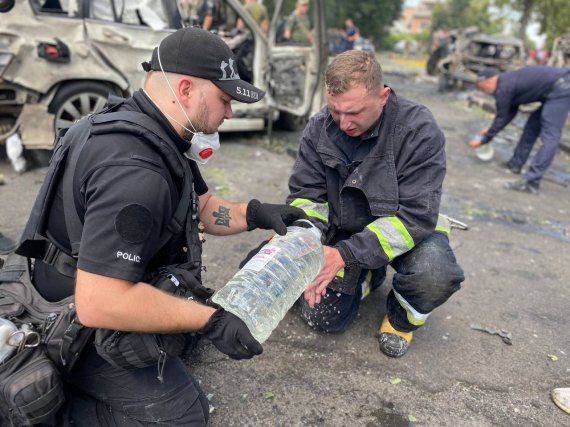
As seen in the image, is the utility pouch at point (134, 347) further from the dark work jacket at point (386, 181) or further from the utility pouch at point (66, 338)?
the dark work jacket at point (386, 181)

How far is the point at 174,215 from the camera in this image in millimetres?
1731

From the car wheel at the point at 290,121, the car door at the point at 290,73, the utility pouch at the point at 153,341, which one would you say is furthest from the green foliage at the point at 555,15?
the utility pouch at the point at 153,341

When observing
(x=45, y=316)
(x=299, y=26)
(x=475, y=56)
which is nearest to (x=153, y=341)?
(x=45, y=316)

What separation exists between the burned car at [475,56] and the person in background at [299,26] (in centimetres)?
945

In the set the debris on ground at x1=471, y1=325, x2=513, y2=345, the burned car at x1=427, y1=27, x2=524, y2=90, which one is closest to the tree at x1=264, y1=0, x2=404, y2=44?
the burned car at x1=427, y1=27, x2=524, y2=90

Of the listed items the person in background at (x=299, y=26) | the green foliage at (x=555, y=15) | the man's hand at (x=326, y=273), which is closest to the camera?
the man's hand at (x=326, y=273)

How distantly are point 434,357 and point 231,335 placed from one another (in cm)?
156

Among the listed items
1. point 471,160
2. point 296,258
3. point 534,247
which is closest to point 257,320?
point 296,258

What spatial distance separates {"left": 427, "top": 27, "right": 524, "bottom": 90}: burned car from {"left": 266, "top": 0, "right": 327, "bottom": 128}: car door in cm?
952

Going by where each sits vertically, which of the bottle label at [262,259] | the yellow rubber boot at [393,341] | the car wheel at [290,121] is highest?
the bottle label at [262,259]

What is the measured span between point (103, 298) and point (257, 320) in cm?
80

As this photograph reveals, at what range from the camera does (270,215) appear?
235 cm

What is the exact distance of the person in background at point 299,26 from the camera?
6.21 metres

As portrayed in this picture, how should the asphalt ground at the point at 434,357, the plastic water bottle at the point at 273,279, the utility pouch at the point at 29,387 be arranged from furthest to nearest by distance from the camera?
the asphalt ground at the point at 434,357 < the plastic water bottle at the point at 273,279 < the utility pouch at the point at 29,387
